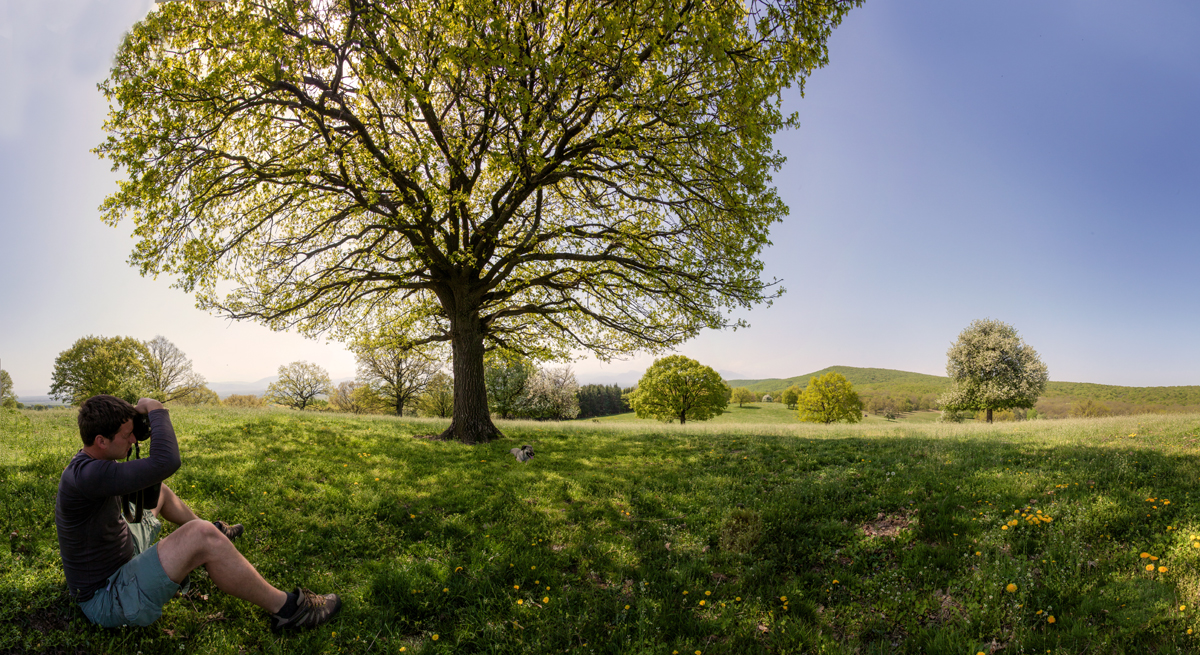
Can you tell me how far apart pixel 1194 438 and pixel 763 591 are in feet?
34.0

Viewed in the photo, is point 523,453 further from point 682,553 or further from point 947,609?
point 947,609

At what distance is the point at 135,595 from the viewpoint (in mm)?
4203

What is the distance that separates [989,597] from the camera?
4977 mm

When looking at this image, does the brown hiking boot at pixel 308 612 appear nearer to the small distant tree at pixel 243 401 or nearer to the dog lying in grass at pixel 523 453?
the dog lying in grass at pixel 523 453

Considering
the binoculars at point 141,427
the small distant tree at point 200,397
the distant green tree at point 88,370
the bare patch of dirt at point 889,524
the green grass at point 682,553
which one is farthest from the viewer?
the small distant tree at point 200,397

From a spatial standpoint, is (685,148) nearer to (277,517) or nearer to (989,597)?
(989,597)

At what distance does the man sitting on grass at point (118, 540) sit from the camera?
4113 millimetres

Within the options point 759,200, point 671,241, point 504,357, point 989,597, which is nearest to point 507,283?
point 504,357

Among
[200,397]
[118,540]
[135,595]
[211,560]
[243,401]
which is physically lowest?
[243,401]

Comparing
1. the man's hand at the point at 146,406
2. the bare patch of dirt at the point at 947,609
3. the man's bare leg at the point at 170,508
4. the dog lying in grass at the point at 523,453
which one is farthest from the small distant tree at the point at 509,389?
the bare patch of dirt at the point at 947,609

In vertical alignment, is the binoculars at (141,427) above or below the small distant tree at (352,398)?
above

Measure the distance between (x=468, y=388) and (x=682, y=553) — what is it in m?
9.81

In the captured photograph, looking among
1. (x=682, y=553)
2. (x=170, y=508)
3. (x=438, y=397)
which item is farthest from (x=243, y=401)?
(x=682, y=553)

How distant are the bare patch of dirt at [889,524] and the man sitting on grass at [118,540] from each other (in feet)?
24.7
